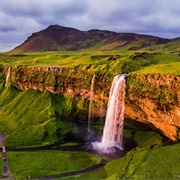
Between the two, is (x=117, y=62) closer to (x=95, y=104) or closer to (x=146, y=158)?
(x=95, y=104)

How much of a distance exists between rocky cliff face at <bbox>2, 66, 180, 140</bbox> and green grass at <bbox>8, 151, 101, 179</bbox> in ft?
61.5

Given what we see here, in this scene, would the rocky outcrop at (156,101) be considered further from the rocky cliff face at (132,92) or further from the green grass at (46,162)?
the green grass at (46,162)

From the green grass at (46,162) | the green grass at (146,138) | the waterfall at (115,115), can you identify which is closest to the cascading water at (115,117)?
the waterfall at (115,115)

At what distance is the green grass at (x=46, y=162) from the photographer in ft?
207

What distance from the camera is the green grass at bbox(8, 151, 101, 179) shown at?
62975 millimetres

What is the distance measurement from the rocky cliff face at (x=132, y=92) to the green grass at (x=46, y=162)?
18.7 metres

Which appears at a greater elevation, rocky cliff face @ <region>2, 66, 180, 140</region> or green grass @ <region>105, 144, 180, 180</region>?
rocky cliff face @ <region>2, 66, 180, 140</region>

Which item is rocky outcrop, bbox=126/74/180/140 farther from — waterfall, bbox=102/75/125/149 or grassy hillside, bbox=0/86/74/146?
grassy hillside, bbox=0/86/74/146

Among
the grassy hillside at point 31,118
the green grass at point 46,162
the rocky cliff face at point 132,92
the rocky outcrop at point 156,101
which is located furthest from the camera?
the grassy hillside at point 31,118

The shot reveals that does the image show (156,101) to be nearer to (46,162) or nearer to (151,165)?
(151,165)

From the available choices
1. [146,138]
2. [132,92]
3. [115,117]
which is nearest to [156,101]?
[132,92]

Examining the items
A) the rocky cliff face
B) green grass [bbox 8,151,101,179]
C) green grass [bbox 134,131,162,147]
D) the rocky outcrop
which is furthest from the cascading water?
green grass [bbox 8,151,101,179]

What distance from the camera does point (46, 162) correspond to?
68688mm

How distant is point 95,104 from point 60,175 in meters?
36.9
